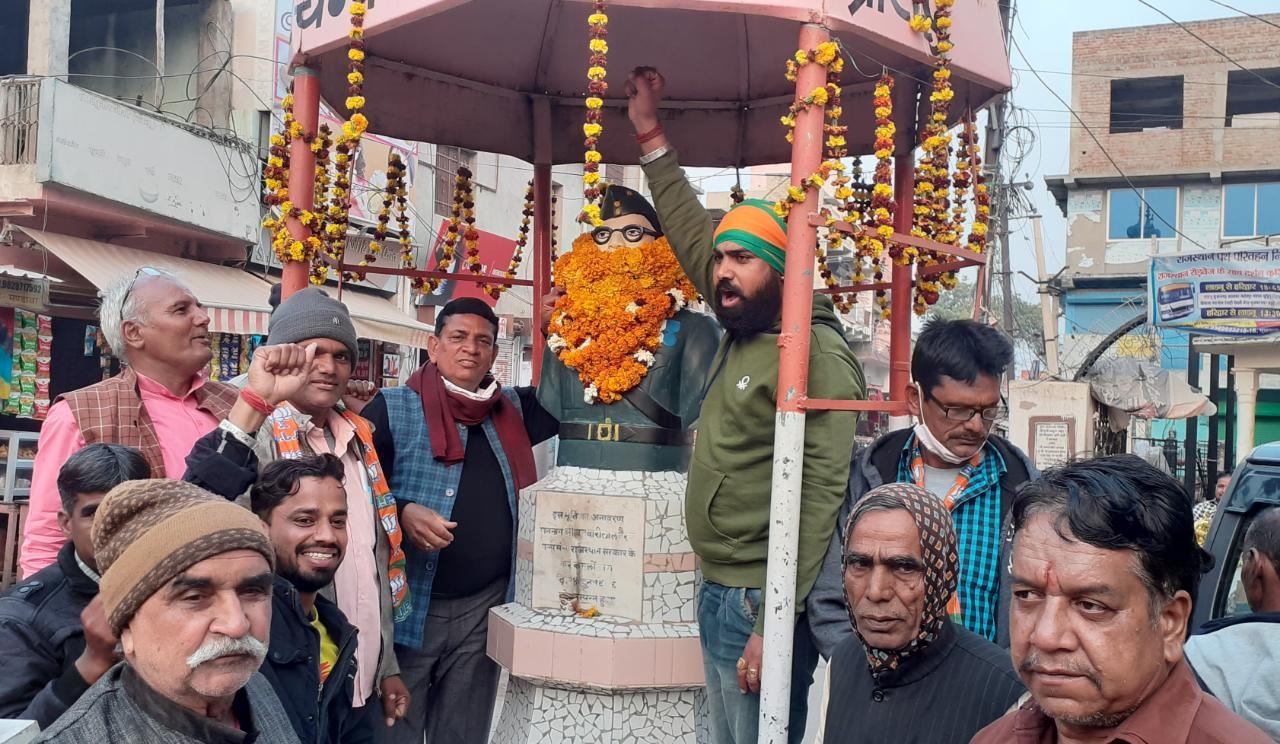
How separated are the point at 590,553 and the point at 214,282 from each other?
976 centimetres

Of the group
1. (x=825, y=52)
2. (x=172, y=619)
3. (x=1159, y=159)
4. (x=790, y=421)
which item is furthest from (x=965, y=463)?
(x=1159, y=159)

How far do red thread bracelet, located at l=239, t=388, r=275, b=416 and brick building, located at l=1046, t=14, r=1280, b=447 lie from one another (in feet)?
84.9

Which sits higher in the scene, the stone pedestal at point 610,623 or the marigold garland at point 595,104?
the marigold garland at point 595,104

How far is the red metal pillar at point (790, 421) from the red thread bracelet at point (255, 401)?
4.91 feet

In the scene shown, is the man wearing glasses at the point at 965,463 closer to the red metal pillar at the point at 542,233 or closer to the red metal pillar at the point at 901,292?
Result: the red metal pillar at the point at 901,292

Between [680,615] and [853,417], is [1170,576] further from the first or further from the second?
[680,615]

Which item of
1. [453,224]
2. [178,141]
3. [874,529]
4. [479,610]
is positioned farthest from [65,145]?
[874,529]

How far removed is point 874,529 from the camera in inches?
90.3

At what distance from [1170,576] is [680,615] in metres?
2.50

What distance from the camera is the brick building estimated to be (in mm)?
26078

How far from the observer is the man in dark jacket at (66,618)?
226cm

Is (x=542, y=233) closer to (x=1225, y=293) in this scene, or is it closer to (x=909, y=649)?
(x=909, y=649)

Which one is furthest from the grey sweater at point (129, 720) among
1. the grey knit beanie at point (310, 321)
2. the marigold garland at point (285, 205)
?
the marigold garland at point (285, 205)

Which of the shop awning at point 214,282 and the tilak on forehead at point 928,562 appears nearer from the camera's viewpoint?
the tilak on forehead at point 928,562
